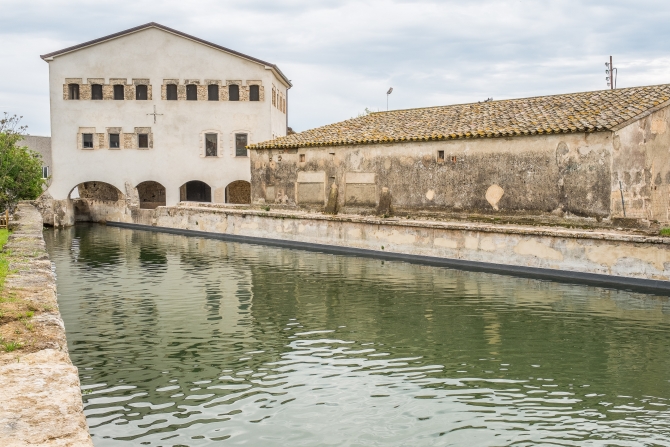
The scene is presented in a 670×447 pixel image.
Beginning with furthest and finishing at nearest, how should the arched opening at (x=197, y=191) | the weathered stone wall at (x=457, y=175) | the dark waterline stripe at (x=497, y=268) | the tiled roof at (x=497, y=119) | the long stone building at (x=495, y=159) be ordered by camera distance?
the arched opening at (x=197, y=191) < the tiled roof at (x=497, y=119) < the weathered stone wall at (x=457, y=175) < the long stone building at (x=495, y=159) < the dark waterline stripe at (x=497, y=268)

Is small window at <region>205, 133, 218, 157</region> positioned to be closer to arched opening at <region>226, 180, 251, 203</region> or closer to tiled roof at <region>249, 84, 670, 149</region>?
arched opening at <region>226, 180, 251, 203</region>

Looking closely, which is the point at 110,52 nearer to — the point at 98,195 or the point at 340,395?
the point at 98,195

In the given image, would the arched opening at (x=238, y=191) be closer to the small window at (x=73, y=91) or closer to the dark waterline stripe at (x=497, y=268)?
the small window at (x=73, y=91)

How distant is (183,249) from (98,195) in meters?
18.6

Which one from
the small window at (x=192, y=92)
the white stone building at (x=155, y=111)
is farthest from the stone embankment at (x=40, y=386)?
the small window at (x=192, y=92)

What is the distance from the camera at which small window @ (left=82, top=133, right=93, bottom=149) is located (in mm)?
36312

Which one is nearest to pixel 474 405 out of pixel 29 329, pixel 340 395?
pixel 340 395

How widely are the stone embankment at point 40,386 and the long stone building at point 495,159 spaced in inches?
575

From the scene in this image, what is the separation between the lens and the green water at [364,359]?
285 inches

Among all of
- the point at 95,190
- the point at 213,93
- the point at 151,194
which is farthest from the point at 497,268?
the point at 95,190

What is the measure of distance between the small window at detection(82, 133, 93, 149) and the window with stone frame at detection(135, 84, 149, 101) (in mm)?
3126

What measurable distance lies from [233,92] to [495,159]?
62.3 feet

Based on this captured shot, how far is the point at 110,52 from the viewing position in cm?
3597

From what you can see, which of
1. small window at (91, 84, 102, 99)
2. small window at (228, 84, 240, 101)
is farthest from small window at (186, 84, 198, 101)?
small window at (91, 84, 102, 99)
